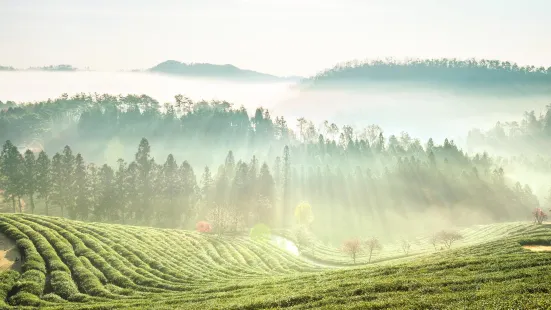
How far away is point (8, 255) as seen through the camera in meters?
44.9

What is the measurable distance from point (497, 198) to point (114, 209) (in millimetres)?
148443

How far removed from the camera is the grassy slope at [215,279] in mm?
30020

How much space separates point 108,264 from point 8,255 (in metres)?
11.3

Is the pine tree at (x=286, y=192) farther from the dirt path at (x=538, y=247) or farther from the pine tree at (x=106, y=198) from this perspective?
the dirt path at (x=538, y=247)

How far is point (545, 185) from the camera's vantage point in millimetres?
186750

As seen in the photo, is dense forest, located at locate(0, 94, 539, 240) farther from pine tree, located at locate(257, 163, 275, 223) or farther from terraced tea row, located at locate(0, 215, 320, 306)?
terraced tea row, located at locate(0, 215, 320, 306)

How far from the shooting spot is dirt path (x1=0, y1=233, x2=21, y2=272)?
140ft

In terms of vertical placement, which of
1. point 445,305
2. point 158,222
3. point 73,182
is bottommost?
point 158,222

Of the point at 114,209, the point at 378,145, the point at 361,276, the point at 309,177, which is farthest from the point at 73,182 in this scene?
the point at 378,145

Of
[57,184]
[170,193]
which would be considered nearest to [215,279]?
[170,193]

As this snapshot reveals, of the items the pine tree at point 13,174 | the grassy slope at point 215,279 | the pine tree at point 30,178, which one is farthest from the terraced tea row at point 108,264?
the pine tree at point 13,174

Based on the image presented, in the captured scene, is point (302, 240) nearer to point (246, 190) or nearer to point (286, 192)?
point (246, 190)

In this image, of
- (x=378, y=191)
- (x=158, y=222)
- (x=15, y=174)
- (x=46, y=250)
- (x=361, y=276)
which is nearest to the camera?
(x=361, y=276)

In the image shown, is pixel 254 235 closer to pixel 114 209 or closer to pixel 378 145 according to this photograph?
pixel 114 209
